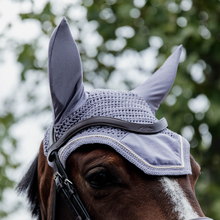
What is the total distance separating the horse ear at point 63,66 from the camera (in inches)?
49.0

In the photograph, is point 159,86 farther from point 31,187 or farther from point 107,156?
point 31,187

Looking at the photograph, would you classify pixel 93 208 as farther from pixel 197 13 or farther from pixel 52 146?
pixel 197 13

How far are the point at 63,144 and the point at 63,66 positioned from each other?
330mm

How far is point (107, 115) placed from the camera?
1334 mm

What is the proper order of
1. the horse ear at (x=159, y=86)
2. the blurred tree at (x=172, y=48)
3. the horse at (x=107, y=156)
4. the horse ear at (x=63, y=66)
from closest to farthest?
1. the horse at (x=107, y=156)
2. the horse ear at (x=63, y=66)
3. the horse ear at (x=159, y=86)
4. the blurred tree at (x=172, y=48)

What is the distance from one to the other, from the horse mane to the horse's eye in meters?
0.58

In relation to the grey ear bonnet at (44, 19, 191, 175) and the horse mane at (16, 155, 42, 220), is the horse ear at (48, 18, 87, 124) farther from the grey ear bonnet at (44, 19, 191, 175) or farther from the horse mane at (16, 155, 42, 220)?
the horse mane at (16, 155, 42, 220)

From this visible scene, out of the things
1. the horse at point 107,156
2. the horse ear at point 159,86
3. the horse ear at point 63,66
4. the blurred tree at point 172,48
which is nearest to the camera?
the horse at point 107,156

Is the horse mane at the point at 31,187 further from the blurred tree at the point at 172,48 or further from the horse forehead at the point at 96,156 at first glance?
the blurred tree at the point at 172,48

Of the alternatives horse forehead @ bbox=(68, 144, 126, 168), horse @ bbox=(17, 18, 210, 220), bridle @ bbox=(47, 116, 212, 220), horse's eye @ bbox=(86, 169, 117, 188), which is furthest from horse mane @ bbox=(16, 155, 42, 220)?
horse's eye @ bbox=(86, 169, 117, 188)

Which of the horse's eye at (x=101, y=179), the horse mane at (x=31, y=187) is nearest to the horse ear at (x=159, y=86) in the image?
the horse's eye at (x=101, y=179)

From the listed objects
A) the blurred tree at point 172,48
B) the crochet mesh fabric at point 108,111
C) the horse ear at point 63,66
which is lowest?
the blurred tree at point 172,48

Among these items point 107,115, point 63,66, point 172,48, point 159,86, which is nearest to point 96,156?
point 107,115

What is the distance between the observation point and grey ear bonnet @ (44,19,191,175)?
1.20 meters
